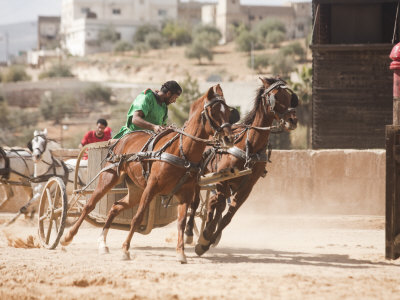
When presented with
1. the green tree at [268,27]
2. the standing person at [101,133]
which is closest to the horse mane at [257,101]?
the standing person at [101,133]

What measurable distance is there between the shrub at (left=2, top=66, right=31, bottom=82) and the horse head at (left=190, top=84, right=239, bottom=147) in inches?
3816

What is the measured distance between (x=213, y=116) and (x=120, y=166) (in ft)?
5.81

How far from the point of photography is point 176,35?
130m

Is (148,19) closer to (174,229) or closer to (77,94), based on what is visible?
(77,94)

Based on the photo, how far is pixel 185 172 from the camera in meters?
10.4

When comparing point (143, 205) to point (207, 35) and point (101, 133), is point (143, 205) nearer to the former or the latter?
point (101, 133)

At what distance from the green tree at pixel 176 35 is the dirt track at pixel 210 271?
118 m

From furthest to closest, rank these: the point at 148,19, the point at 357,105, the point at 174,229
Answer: the point at 148,19 → the point at 357,105 → the point at 174,229

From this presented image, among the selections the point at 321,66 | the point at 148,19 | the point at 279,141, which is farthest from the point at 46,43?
the point at 321,66

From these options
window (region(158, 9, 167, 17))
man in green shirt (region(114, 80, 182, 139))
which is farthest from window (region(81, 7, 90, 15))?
man in green shirt (region(114, 80, 182, 139))

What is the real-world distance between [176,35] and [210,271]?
403ft

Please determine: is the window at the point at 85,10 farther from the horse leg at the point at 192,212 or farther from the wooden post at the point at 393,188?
the wooden post at the point at 393,188

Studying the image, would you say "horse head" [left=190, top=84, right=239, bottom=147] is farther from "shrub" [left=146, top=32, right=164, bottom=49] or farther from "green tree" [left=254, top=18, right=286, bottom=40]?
"green tree" [left=254, top=18, right=286, bottom=40]

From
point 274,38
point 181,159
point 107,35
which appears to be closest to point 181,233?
point 181,159
